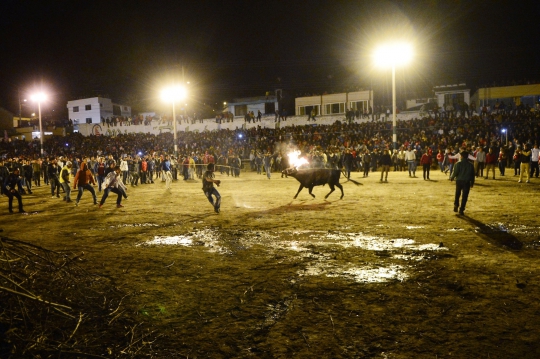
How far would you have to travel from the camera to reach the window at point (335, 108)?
45.4 metres

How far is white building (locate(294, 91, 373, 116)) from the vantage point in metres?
44.5

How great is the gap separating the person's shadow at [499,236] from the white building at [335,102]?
35.5 meters

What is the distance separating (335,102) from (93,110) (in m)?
38.3

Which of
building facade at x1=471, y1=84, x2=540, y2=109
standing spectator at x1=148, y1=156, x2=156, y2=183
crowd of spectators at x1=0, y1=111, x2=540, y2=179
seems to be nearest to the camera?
standing spectator at x1=148, y1=156, x2=156, y2=183

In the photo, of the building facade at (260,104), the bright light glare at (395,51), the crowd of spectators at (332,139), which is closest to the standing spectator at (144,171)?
the crowd of spectators at (332,139)

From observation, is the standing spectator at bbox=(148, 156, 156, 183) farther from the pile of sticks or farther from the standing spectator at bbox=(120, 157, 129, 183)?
the pile of sticks

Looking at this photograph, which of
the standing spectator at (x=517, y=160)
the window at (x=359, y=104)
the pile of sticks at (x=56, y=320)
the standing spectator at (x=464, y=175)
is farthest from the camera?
the window at (x=359, y=104)

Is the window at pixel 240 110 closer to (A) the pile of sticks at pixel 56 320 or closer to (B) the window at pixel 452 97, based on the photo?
(B) the window at pixel 452 97

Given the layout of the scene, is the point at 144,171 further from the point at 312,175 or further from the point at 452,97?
the point at 452,97

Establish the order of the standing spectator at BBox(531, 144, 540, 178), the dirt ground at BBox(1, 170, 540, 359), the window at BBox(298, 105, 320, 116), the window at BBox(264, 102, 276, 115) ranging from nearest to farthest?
the dirt ground at BBox(1, 170, 540, 359) < the standing spectator at BBox(531, 144, 540, 178) < the window at BBox(298, 105, 320, 116) < the window at BBox(264, 102, 276, 115)

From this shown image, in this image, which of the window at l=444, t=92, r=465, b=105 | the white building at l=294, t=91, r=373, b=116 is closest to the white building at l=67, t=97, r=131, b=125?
the white building at l=294, t=91, r=373, b=116

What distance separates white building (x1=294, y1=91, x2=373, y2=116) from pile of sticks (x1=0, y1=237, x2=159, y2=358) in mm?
41405

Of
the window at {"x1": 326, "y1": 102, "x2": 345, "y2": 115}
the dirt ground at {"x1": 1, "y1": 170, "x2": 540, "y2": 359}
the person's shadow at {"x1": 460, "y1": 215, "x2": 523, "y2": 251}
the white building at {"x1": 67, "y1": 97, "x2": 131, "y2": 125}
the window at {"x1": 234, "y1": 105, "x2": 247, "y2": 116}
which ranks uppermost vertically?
the white building at {"x1": 67, "y1": 97, "x2": 131, "y2": 125}

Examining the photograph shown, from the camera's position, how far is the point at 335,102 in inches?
1804
